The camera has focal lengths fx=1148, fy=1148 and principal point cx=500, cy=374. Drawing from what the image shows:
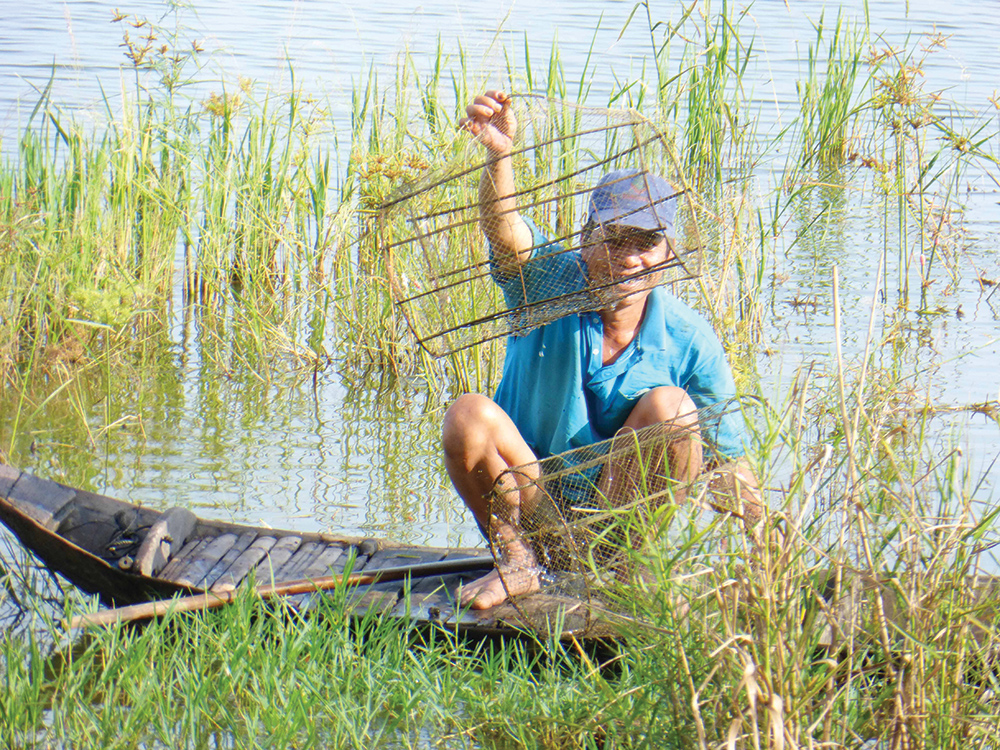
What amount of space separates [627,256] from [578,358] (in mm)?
316

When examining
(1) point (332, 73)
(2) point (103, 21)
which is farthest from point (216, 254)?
(2) point (103, 21)

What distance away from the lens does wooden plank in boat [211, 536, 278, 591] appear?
10.9 ft

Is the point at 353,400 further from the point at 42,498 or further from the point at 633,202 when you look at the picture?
the point at 633,202

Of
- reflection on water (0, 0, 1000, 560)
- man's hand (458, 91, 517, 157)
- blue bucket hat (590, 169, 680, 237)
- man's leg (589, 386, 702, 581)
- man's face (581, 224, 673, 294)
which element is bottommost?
reflection on water (0, 0, 1000, 560)

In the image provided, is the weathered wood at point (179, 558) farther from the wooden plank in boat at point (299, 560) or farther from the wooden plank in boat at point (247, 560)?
the wooden plank in boat at point (299, 560)

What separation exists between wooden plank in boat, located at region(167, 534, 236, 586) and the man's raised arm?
125 centimetres

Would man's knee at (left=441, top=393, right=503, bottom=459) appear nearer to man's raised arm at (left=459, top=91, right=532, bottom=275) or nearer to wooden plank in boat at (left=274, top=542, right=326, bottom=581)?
man's raised arm at (left=459, top=91, right=532, bottom=275)

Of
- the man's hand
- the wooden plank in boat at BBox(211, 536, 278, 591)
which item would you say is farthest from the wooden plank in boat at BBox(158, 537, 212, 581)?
the man's hand

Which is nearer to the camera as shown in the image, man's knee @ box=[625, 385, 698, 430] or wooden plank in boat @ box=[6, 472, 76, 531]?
man's knee @ box=[625, 385, 698, 430]

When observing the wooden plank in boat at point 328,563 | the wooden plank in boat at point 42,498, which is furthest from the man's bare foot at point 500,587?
the wooden plank in boat at point 42,498

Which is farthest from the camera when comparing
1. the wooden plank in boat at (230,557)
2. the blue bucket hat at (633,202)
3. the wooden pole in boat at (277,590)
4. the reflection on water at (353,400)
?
the reflection on water at (353,400)

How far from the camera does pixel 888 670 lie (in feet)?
6.81

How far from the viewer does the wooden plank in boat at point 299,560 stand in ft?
11.1

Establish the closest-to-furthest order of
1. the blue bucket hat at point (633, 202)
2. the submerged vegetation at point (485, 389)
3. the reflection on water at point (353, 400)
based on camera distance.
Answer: the submerged vegetation at point (485, 389), the blue bucket hat at point (633, 202), the reflection on water at point (353, 400)
